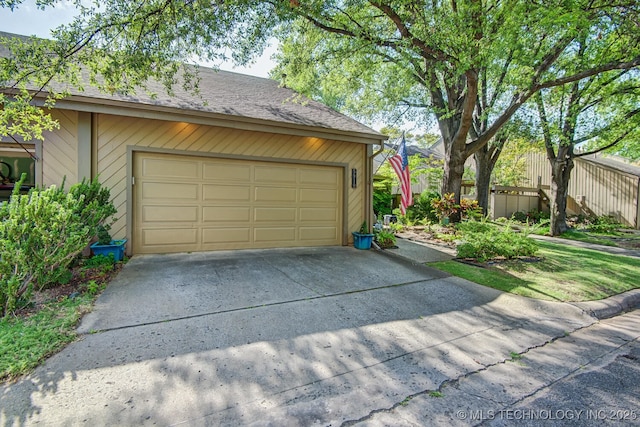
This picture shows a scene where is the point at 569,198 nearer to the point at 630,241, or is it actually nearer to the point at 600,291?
the point at 630,241

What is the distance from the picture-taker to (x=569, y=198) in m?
16.6

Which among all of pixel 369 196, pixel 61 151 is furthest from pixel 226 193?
pixel 369 196

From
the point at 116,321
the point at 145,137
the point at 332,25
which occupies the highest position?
the point at 332,25

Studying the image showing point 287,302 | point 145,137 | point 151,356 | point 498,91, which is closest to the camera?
point 151,356

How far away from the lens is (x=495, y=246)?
252 inches

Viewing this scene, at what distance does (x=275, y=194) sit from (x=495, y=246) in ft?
15.5

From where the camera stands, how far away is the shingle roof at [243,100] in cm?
541

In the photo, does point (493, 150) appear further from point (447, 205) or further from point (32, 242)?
point (32, 242)

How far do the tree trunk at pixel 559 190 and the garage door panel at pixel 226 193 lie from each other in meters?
11.2

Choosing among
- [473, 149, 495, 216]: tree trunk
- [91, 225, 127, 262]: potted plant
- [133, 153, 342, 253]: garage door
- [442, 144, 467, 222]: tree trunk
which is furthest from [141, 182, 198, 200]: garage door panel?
[473, 149, 495, 216]: tree trunk

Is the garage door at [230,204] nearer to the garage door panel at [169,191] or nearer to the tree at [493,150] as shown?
the garage door panel at [169,191]

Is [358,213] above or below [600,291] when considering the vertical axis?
above

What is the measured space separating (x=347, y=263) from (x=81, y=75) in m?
6.17

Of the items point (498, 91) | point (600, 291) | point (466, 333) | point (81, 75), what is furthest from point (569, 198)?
point (81, 75)
